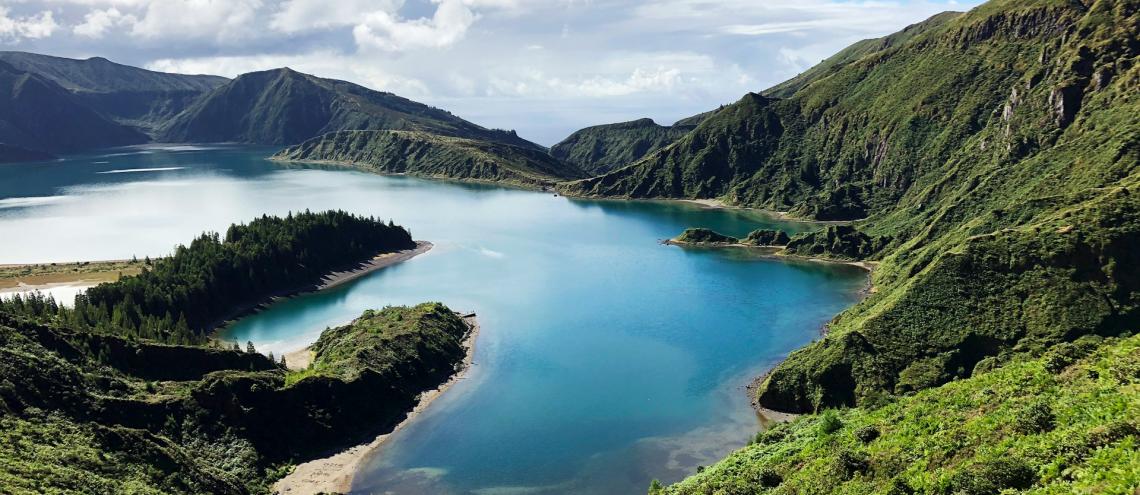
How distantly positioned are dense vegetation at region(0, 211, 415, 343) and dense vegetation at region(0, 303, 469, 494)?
9.48 m

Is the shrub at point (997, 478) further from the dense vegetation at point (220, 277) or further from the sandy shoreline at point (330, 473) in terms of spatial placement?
the dense vegetation at point (220, 277)

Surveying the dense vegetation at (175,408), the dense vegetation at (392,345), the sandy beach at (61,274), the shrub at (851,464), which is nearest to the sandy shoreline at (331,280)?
the dense vegetation at (392,345)

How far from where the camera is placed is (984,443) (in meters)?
44.7

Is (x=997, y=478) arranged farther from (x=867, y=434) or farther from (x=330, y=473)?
(x=330, y=473)

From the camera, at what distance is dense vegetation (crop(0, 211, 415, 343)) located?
345ft

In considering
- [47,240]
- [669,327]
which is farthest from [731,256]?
[47,240]

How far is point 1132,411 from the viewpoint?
1578 inches

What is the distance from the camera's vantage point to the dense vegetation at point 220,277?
105250 mm

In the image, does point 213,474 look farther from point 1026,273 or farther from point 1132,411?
point 1026,273

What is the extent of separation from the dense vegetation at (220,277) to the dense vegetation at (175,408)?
9.48 m

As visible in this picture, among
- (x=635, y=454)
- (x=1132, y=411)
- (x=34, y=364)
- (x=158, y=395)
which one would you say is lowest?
(x=635, y=454)

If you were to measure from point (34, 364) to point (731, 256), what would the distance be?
152 m

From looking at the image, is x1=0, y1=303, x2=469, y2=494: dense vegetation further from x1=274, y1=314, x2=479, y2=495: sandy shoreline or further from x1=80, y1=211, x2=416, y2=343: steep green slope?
→ x1=80, y1=211, x2=416, y2=343: steep green slope

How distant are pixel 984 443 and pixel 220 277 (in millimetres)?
132793
